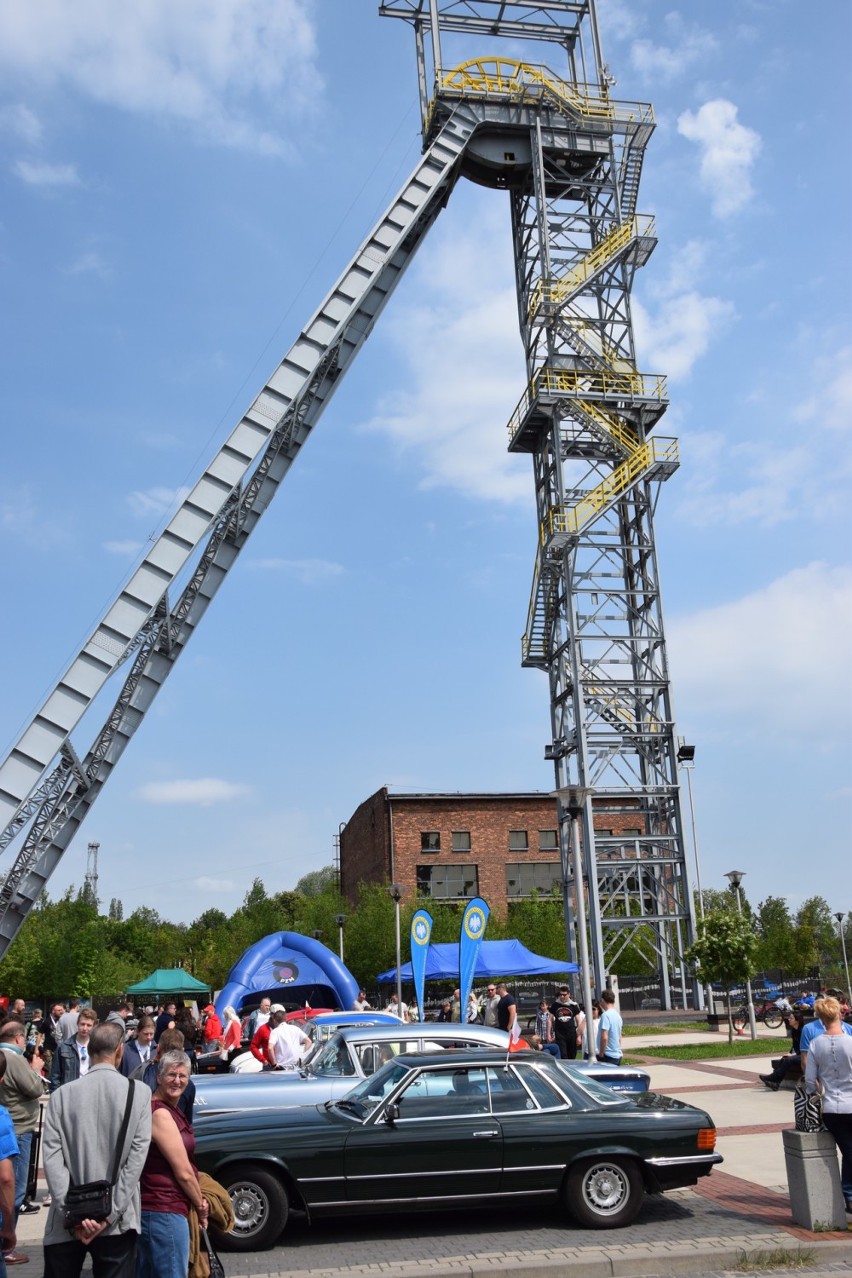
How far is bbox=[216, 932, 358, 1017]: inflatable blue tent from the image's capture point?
28094mm

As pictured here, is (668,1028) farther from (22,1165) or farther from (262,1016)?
(22,1165)

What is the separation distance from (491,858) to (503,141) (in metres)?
32.8

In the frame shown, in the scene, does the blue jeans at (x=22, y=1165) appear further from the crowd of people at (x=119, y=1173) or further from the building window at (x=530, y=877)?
the building window at (x=530, y=877)

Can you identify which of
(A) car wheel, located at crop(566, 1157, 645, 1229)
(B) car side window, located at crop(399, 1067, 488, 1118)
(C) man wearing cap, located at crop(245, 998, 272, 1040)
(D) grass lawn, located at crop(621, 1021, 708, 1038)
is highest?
(C) man wearing cap, located at crop(245, 998, 272, 1040)

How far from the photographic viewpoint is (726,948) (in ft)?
88.4

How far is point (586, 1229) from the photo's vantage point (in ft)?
30.0

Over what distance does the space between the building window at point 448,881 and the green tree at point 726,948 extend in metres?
26.0

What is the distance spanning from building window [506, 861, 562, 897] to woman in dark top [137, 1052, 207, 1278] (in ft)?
162

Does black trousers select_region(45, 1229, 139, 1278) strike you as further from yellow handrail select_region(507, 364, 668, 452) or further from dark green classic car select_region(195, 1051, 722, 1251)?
yellow handrail select_region(507, 364, 668, 452)

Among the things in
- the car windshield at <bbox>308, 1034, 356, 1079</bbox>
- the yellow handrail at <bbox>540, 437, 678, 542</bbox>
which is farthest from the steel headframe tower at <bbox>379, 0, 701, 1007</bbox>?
the car windshield at <bbox>308, 1034, 356, 1079</bbox>

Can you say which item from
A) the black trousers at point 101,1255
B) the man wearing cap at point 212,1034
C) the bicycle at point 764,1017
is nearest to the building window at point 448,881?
the bicycle at point 764,1017

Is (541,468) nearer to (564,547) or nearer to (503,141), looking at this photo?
(564,547)

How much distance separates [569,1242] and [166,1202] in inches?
182

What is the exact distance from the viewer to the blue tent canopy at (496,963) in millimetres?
29109
